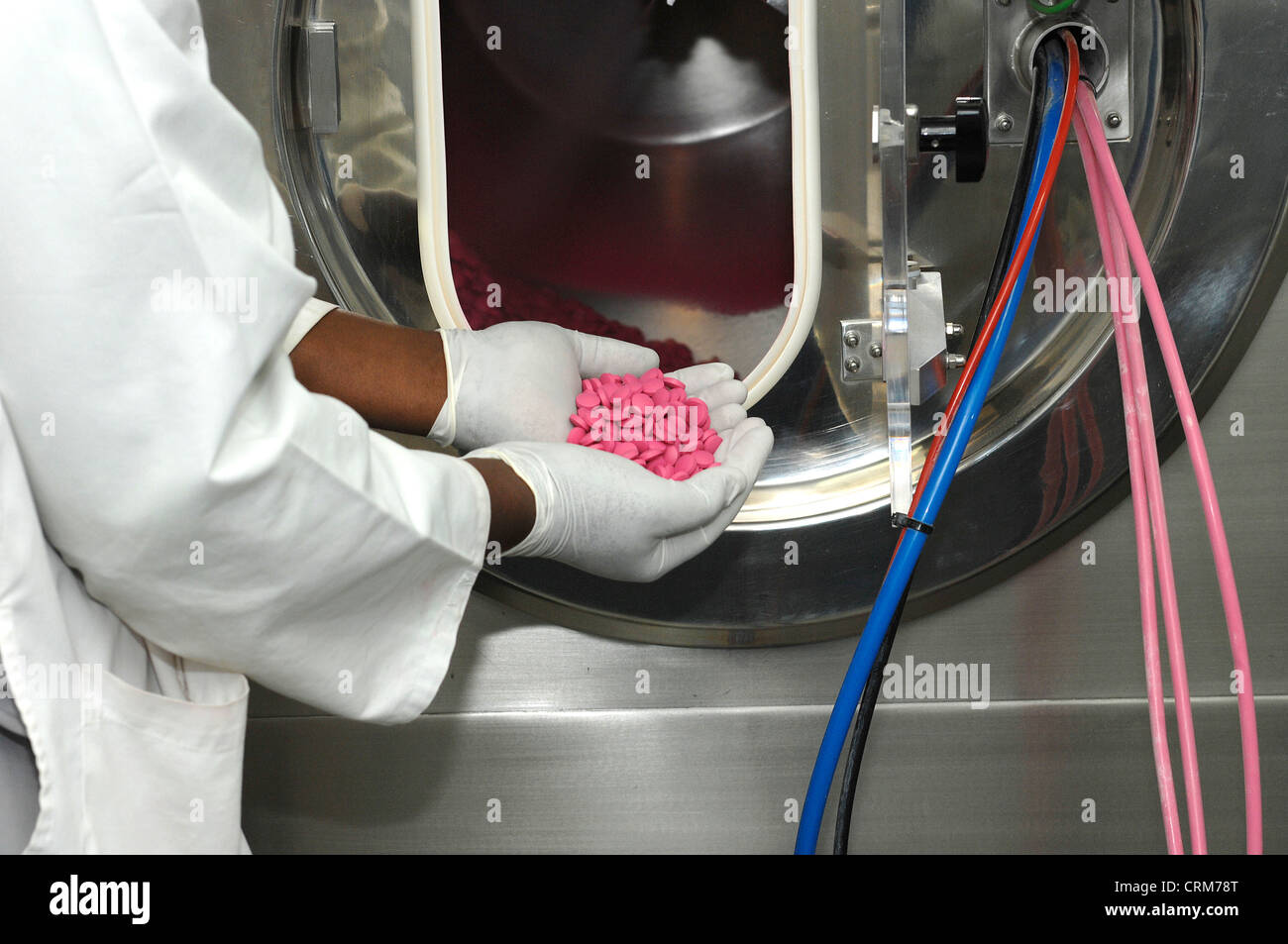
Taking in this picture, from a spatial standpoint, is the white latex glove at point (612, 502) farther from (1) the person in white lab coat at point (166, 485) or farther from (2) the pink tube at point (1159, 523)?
(2) the pink tube at point (1159, 523)

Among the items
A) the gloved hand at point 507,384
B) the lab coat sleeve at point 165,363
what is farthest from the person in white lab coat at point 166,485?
the gloved hand at point 507,384

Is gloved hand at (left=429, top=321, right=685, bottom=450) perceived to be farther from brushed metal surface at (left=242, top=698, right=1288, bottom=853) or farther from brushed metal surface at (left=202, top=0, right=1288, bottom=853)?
brushed metal surface at (left=242, top=698, right=1288, bottom=853)

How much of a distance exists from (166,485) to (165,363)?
0.23 ft

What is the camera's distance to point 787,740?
1099 millimetres

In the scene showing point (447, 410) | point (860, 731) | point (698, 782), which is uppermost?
point (447, 410)

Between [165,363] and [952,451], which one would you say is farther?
[952,451]

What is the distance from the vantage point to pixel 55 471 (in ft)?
2.09

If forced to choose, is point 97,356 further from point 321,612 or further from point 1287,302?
point 1287,302

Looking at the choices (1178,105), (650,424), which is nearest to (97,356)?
(650,424)

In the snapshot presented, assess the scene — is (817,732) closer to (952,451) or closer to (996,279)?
(952,451)

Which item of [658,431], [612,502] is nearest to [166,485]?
[612,502]

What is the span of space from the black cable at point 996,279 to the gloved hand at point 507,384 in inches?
10.3

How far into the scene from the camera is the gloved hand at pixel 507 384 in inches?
39.0
